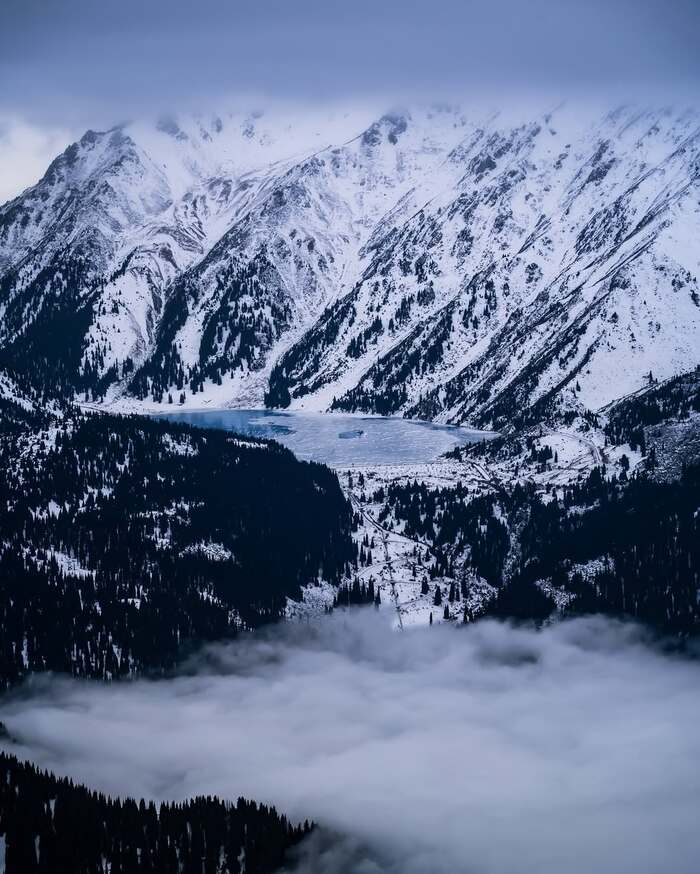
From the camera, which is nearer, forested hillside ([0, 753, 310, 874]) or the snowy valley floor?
forested hillside ([0, 753, 310, 874])

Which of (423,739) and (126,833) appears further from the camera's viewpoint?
(423,739)

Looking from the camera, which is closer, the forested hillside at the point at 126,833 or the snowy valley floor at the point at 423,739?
the forested hillside at the point at 126,833

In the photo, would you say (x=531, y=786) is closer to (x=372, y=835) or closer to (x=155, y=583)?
(x=372, y=835)

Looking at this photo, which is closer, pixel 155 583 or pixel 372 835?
pixel 372 835

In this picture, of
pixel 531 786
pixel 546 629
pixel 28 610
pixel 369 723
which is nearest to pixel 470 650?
pixel 546 629

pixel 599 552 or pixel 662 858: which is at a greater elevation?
pixel 599 552

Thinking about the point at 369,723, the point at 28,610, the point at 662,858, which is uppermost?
the point at 28,610

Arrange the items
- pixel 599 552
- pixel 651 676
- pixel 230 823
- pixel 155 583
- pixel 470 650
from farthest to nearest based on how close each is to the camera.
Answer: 1. pixel 599 552
2. pixel 155 583
3. pixel 470 650
4. pixel 651 676
5. pixel 230 823

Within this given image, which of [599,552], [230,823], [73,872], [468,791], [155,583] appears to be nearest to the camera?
[73,872]
